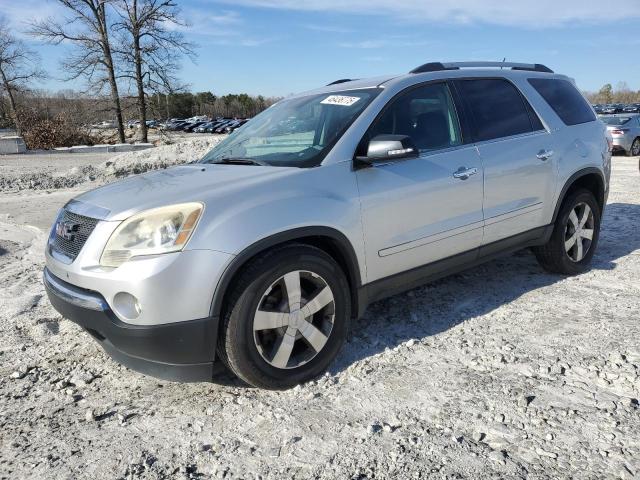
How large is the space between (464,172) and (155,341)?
2447 millimetres

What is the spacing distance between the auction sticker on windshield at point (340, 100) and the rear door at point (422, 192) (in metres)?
0.28

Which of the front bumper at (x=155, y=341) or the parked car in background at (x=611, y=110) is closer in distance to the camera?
the front bumper at (x=155, y=341)

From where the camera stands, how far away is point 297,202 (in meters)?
3.09

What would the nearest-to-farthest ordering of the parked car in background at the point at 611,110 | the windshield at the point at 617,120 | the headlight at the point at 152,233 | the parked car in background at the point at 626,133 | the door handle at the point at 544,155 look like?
the headlight at the point at 152,233 → the door handle at the point at 544,155 → the parked car in background at the point at 626,133 → the windshield at the point at 617,120 → the parked car in background at the point at 611,110

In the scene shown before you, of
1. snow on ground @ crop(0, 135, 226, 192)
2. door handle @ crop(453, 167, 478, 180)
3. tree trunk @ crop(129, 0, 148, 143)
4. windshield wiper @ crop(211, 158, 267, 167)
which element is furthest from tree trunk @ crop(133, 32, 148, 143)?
door handle @ crop(453, 167, 478, 180)

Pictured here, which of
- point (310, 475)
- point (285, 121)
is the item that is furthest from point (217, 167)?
point (310, 475)

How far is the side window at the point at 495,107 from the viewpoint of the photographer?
4.22 meters

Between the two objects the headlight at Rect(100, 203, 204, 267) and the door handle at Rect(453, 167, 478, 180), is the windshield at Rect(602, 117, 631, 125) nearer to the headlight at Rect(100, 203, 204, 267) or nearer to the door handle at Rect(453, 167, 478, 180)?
the door handle at Rect(453, 167, 478, 180)

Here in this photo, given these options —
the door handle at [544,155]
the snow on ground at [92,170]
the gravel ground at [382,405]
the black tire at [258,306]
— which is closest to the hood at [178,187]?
the black tire at [258,306]

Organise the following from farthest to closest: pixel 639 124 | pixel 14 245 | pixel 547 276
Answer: pixel 639 124 < pixel 14 245 < pixel 547 276

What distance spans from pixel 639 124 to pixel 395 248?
19837 millimetres

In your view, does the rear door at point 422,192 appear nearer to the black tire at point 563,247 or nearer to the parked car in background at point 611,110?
the black tire at point 563,247

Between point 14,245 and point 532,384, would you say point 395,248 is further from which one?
point 14,245

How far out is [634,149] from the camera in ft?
63.6
